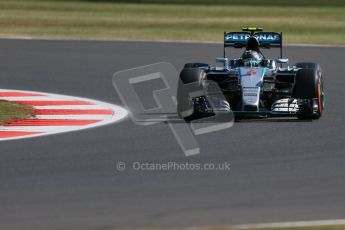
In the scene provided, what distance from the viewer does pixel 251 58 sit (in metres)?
15.6

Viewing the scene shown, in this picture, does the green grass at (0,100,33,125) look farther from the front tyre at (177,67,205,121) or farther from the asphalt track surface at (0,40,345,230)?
the front tyre at (177,67,205,121)

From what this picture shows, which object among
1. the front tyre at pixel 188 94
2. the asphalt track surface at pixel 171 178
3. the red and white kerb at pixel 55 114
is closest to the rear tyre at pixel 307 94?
the asphalt track surface at pixel 171 178

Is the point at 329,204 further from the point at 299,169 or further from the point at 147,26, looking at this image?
the point at 147,26

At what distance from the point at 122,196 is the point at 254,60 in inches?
235

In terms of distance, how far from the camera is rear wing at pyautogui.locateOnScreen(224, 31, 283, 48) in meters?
16.1

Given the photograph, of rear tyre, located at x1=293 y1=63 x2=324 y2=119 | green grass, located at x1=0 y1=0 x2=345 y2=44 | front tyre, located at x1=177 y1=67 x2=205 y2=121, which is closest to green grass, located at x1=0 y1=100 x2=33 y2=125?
front tyre, located at x1=177 y1=67 x2=205 y2=121

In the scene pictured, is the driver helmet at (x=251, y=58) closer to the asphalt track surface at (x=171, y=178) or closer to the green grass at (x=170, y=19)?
the asphalt track surface at (x=171, y=178)

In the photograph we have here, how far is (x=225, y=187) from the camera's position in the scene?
411 inches

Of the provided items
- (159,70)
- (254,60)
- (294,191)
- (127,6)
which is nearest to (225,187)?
(294,191)

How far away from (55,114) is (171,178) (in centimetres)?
485

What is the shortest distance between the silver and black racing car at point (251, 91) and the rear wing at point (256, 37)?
57cm

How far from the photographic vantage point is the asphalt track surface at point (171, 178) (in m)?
9.24

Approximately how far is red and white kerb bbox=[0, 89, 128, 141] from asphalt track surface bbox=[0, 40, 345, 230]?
37cm

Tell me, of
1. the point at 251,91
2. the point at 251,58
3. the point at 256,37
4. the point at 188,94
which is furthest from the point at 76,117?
the point at 256,37
